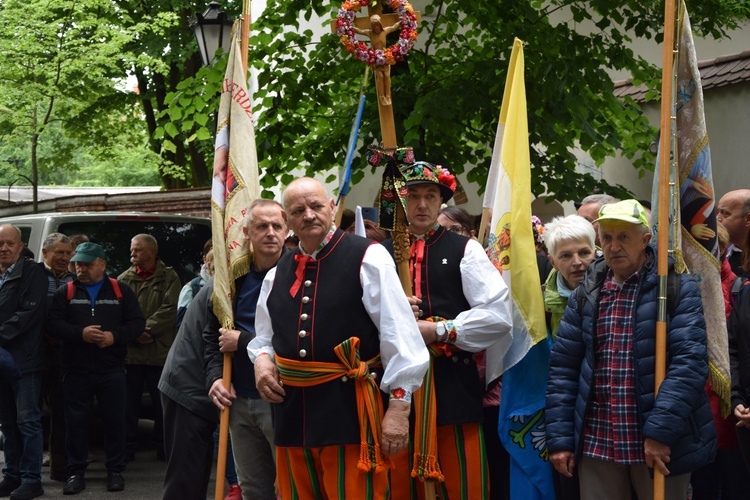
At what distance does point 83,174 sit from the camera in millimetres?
45750

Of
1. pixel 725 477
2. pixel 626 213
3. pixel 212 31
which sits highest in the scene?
pixel 212 31

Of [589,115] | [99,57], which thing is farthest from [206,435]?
[99,57]

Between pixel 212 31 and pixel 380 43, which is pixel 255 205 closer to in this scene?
pixel 380 43

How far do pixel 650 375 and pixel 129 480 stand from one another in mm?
5736

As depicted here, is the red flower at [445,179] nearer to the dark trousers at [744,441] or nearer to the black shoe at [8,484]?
Answer: the dark trousers at [744,441]

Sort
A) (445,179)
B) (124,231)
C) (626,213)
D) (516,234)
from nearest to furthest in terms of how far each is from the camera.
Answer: (626,213) → (445,179) → (516,234) → (124,231)

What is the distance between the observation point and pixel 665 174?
5078 mm

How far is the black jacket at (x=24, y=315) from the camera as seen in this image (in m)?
8.45

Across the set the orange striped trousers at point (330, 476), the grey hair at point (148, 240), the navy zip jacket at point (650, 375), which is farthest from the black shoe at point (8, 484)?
the navy zip jacket at point (650, 375)

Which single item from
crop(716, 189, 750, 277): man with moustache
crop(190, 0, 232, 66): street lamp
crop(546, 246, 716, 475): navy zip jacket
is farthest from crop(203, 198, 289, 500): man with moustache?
crop(190, 0, 232, 66): street lamp

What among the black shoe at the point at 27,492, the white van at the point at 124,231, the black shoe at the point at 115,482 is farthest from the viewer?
the white van at the point at 124,231

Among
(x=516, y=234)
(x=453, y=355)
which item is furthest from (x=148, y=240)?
(x=453, y=355)

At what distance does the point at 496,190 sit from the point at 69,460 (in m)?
4.74

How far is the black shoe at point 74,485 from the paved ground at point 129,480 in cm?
4
